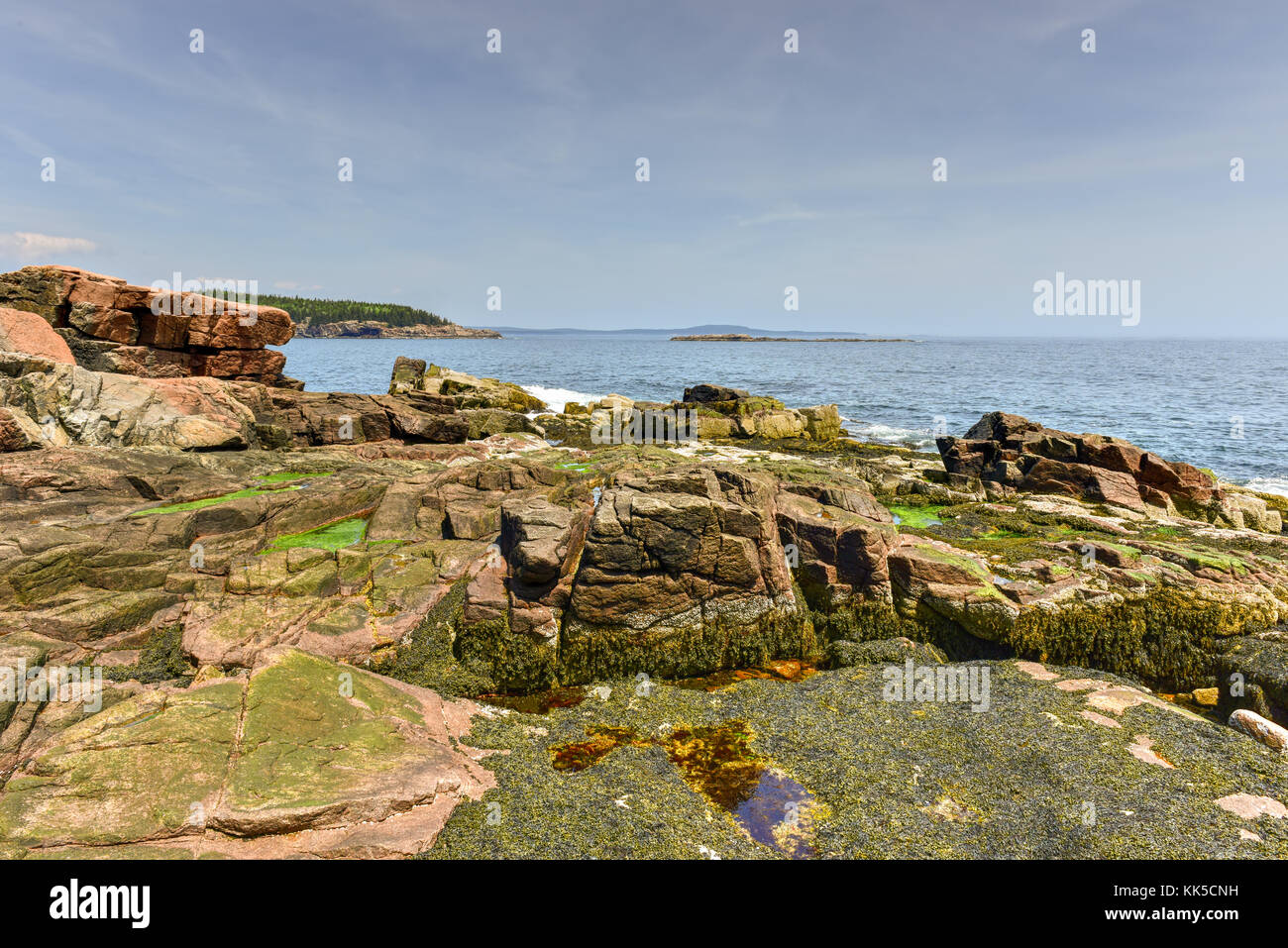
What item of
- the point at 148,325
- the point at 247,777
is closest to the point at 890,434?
the point at 247,777

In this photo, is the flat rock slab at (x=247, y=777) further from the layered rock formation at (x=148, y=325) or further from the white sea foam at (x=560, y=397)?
the white sea foam at (x=560, y=397)

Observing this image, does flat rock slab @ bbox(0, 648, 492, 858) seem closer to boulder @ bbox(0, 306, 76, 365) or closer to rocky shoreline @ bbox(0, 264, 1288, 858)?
rocky shoreline @ bbox(0, 264, 1288, 858)

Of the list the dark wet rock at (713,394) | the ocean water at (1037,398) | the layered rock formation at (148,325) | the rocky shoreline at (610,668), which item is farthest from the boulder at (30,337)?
the dark wet rock at (713,394)

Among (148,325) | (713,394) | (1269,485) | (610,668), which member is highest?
(148,325)

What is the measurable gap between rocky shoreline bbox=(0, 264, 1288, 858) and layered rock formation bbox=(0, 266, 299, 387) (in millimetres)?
9277

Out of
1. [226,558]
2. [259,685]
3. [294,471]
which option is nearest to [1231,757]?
[259,685]

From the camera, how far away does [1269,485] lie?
Result: 29.1m

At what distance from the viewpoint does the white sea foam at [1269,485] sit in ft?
90.6

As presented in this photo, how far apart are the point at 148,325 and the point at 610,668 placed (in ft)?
106

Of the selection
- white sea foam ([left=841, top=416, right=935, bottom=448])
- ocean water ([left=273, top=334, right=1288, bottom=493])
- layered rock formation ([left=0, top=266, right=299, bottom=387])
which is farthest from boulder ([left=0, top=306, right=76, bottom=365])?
white sea foam ([left=841, top=416, right=935, bottom=448])

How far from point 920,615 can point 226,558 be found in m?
15.2

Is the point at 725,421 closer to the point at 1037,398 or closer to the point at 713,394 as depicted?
the point at 713,394

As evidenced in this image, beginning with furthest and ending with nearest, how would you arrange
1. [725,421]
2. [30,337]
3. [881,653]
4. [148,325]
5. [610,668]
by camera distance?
1. [725,421]
2. [148,325]
3. [30,337]
4. [881,653]
5. [610,668]

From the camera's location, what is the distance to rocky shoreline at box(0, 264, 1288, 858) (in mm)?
6938
